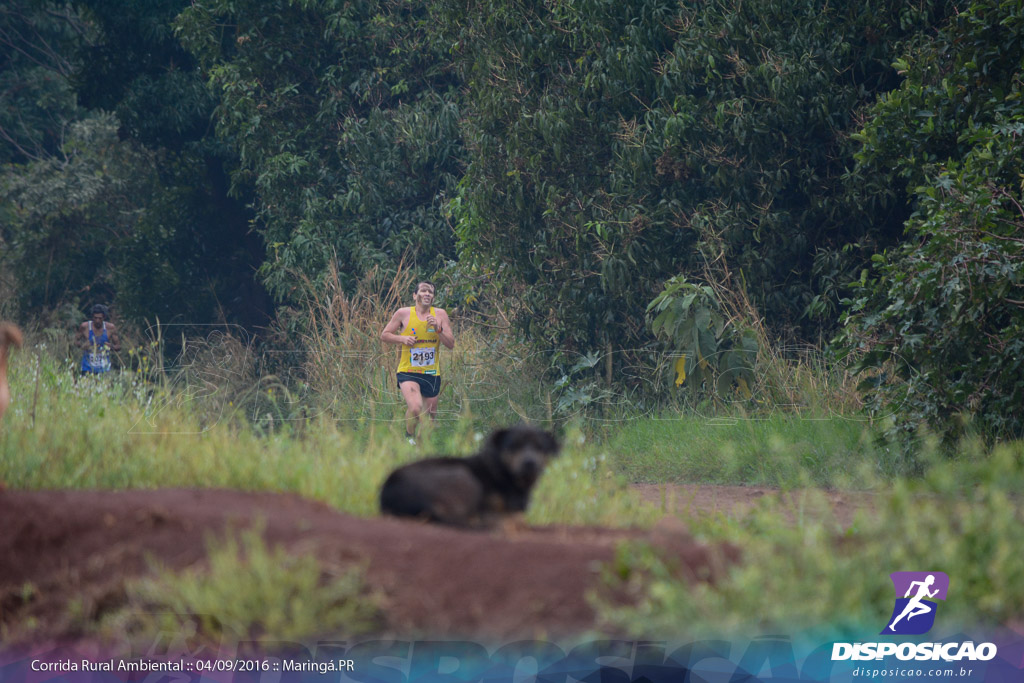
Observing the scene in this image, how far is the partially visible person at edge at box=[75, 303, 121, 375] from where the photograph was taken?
581 inches

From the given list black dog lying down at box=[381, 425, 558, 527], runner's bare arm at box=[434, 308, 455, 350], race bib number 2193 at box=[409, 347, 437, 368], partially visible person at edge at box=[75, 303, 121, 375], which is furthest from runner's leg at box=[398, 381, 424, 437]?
black dog lying down at box=[381, 425, 558, 527]

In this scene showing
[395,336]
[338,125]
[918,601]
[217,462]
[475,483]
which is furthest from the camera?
[338,125]

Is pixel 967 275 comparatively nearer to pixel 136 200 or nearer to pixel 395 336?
pixel 395 336

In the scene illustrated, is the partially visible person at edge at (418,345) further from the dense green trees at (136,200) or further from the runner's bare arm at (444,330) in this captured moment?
the dense green trees at (136,200)

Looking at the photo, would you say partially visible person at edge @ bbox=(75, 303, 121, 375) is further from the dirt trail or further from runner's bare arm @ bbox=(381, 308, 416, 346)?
the dirt trail

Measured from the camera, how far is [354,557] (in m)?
4.25

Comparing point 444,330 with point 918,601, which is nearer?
point 918,601

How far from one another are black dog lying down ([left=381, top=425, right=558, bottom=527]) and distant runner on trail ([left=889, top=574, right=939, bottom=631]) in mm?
1845

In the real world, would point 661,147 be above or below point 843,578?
above

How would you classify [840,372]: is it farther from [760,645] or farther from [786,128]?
[760,645]

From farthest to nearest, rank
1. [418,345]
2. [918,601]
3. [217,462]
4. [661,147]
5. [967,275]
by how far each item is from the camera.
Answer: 1. [661,147]
2. [418,345]
3. [967,275]
4. [217,462]
5. [918,601]

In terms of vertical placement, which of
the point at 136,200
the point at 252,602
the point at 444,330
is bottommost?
the point at 252,602

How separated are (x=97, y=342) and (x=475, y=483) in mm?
→ 11756

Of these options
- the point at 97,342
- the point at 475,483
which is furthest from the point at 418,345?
the point at 475,483
